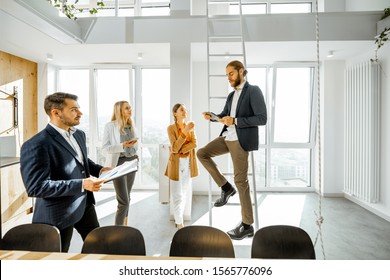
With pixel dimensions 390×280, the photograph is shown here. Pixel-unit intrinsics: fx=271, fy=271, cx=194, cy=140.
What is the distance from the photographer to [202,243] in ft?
6.11

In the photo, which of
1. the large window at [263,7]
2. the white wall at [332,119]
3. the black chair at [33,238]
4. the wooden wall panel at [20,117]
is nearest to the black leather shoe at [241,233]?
the black chair at [33,238]

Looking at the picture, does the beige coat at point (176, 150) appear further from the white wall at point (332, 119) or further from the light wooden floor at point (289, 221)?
the white wall at point (332, 119)

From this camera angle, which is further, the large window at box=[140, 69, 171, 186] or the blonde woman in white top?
the large window at box=[140, 69, 171, 186]

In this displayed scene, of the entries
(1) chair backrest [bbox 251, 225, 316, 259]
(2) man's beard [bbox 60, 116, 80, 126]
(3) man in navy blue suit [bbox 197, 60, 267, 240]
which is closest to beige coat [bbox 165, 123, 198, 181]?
(3) man in navy blue suit [bbox 197, 60, 267, 240]

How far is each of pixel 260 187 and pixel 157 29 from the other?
138 inches

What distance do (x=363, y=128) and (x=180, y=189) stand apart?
2400 millimetres

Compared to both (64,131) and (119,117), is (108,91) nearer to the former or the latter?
(119,117)

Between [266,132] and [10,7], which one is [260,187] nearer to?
[266,132]

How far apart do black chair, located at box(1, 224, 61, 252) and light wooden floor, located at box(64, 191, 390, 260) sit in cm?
130

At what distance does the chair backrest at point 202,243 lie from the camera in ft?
6.02

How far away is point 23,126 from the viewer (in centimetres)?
285

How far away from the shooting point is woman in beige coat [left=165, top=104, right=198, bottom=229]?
3434 mm

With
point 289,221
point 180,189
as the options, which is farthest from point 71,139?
point 289,221

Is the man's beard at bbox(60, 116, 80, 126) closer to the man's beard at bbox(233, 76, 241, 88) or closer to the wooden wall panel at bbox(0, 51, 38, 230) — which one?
the wooden wall panel at bbox(0, 51, 38, 230)
